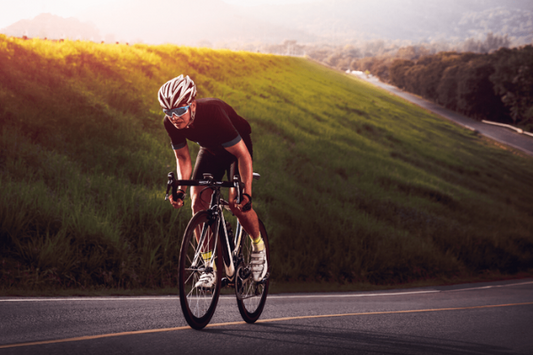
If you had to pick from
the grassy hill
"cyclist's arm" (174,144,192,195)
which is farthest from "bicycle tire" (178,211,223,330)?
the grassy hill

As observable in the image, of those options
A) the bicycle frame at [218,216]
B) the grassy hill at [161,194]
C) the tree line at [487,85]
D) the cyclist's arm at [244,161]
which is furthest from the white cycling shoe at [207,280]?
the tree line at [487,85]

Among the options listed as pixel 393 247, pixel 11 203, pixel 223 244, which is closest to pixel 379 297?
pixel 393 247

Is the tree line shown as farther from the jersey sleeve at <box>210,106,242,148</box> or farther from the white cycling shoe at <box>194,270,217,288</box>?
the white cycling shoe at <box>194,270,217,288</box>

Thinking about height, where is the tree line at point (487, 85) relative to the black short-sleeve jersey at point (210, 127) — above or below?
above

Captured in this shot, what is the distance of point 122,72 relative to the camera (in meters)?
18.3

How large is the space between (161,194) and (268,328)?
6.03 meters

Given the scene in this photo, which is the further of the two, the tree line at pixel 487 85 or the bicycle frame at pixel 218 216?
the tree line at pixel 487 85

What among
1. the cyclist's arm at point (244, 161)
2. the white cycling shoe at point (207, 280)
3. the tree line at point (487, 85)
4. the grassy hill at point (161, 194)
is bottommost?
the grassy hill at point (161, 194)

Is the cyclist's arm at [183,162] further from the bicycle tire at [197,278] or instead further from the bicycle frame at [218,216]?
the bicycle tire at [197,278]

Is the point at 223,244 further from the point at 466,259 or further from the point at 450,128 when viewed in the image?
the point at 450,128

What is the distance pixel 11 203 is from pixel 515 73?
6127 centimetres

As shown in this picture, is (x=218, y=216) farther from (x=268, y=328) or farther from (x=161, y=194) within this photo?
(x=161, y=194)

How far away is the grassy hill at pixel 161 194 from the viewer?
848 cm

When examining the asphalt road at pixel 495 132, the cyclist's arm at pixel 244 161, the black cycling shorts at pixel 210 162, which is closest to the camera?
the cyclist's arm at pixel 244 161
